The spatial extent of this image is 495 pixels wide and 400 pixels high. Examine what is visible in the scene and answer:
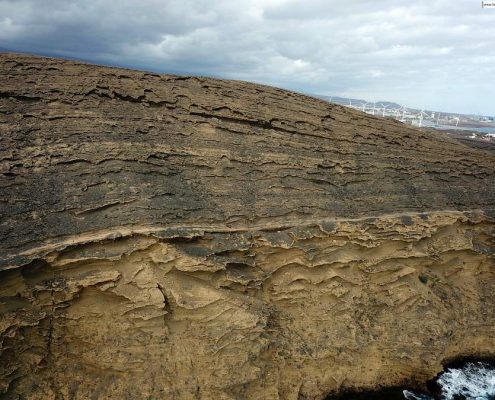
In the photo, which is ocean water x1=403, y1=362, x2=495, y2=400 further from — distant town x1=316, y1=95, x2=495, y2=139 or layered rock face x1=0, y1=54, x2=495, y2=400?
distant town x1=316, y1=95, x2=495, y2=139

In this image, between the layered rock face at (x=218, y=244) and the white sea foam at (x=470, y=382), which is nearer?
the layered rock face at (x=218, y=244)

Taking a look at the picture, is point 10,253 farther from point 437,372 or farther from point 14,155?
point 437,372

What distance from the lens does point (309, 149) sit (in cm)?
1103

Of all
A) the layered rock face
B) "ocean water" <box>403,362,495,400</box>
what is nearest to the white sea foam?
"ocean water" <box>403,362,495,400</box>

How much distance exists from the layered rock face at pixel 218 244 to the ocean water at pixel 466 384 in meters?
0.41

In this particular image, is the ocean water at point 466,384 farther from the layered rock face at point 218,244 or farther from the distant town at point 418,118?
the distant town at point 418,118

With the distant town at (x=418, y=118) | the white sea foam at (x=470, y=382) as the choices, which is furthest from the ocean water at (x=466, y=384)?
the distant town at (x=418, y=118)

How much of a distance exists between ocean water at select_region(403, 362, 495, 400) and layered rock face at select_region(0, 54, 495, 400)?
16.2 inches

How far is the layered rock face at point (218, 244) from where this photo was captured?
7.77 meters

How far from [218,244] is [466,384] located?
757cm

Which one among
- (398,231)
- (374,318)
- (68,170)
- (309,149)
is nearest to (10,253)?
(68,170)

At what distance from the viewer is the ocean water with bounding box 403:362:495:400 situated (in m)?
10.5

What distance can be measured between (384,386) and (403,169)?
5848mm

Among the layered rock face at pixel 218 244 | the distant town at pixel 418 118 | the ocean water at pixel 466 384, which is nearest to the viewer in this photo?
the layered rock face at pixel 218 244
